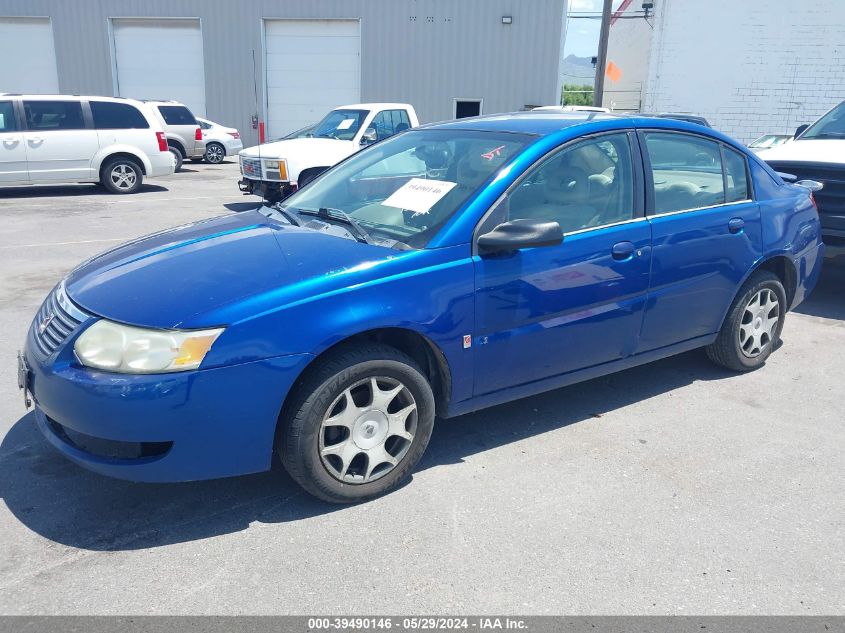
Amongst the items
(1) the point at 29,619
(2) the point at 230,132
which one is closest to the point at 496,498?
(1) the point at 29,619

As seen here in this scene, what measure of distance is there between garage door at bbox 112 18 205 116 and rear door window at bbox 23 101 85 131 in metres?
12.1

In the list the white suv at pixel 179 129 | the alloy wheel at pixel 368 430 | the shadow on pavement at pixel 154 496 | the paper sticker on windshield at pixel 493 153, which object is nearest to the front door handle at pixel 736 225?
the shadow on pavement at pixel 154 496

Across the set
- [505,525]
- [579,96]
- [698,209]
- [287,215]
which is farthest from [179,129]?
[579,96]

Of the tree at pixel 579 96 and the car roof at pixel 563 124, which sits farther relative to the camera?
the tree at pixel 579 96

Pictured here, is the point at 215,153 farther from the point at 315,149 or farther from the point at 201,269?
the point at 201,269

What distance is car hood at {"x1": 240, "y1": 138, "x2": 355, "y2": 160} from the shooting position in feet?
35.7

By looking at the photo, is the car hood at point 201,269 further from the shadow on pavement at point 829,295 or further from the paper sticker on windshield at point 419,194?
the shadow on pavement at point 829,295

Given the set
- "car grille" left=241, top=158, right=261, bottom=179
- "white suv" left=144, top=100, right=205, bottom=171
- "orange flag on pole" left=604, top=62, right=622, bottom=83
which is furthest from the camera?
"orange flag on pole" left=604, top=62, right=622, bottom=83

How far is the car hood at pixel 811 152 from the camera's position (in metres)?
6.84

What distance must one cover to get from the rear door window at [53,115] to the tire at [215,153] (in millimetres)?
8214

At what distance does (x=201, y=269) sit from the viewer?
321 cm

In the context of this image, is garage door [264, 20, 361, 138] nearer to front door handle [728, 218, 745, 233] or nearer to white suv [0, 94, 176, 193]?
white suv [0, 94, 176, 193]

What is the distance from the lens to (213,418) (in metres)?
2.83

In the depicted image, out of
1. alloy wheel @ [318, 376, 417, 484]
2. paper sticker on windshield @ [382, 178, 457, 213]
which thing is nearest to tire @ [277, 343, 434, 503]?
alloy wheel @ [318, 376, 417, 484]
